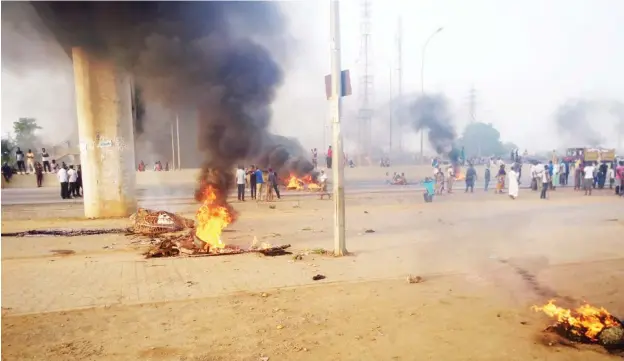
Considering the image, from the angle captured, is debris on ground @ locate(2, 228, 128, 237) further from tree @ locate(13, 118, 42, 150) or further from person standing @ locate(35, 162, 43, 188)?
tree @ locate(13, 118, 42, 150)

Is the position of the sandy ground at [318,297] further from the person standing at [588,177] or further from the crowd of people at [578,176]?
the person standing at [588,177]

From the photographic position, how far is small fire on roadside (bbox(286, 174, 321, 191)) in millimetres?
20366

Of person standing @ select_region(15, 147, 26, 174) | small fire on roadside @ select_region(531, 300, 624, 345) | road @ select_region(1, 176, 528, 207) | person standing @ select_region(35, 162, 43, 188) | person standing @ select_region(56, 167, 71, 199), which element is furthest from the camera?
person standing @ select_region(15, 147, 26, 174)

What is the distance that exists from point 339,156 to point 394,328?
323cm

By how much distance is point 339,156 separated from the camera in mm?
6969

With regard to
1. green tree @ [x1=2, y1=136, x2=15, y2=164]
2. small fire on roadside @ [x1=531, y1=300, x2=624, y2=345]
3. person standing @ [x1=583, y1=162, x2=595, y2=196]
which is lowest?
small fire on roadside @ [x1=531, y1=300, x2=624, y2=345]

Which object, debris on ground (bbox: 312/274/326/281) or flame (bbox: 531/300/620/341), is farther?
debris on ground (bbox: 312/274/326/281)

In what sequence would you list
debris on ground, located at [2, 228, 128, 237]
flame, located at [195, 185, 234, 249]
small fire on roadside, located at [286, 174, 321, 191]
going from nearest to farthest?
1. flame, located at [195, 185, 234, 249]
2. debris on ground, located at [2, 228, 128, 237]
3. small fire on roadside, located at [286, 174, 321, 191]

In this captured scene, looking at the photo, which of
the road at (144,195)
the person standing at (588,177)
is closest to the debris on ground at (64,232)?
the road at (144,195)

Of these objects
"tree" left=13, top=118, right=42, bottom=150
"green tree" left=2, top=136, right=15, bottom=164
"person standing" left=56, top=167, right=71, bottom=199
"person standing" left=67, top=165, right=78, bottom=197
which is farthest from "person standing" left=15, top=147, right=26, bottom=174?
"person standing" left=56, top=167, right=71, bottom=199

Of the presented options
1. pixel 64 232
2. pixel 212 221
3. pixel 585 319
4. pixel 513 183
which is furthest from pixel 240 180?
pixel 585 319

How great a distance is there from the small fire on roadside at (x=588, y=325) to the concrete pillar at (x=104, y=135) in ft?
33.9

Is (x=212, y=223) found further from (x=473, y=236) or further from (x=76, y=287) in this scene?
(x=473, y=236)

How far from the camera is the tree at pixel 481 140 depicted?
4225cm
